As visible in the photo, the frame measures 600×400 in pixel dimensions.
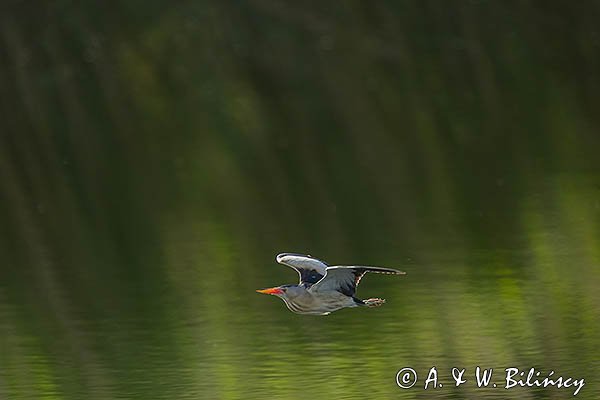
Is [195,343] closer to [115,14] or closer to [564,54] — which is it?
[564,54]

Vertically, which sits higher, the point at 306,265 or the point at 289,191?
the point at 289,191

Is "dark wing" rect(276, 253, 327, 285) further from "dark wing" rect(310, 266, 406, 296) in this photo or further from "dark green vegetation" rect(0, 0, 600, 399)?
"dark green vegetation" rect(0, 0, 600, 399)

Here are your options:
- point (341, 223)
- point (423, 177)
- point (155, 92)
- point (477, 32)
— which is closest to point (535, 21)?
point (477, 32)

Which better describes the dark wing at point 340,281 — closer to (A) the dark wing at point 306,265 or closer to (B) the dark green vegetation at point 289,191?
(A) the dark wing at point 306,265

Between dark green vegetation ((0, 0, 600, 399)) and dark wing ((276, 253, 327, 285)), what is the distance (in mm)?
2262

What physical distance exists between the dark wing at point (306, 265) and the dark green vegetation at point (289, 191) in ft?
7.42

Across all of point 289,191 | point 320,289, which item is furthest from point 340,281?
point 289,191

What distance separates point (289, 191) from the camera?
18.3m

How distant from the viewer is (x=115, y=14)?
29.5 m

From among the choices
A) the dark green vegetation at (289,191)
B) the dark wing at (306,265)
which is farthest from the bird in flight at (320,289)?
the dark green vegetation at (289,191)

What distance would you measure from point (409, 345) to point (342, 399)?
54.7 inches

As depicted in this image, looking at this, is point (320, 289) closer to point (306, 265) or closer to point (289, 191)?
point (306, 265)

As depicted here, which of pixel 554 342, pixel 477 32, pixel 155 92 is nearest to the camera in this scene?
pixel 554 342

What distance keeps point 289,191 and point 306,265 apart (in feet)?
29.8
